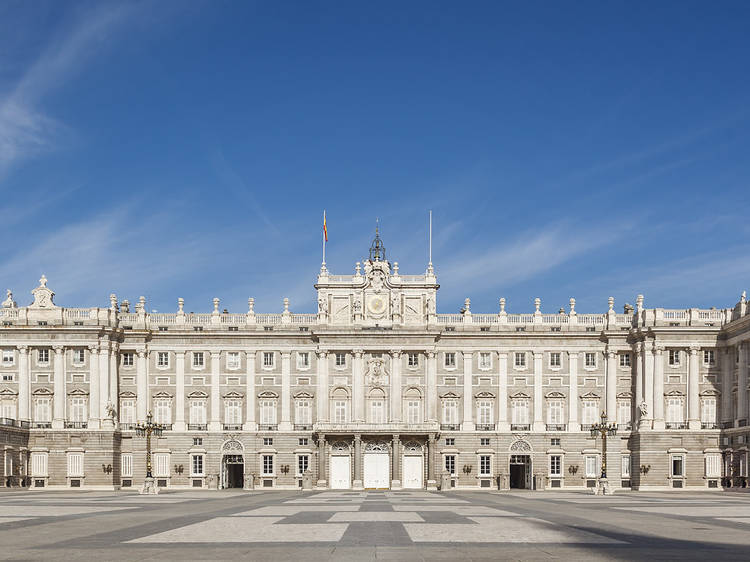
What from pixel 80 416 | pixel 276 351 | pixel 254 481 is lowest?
pixel 254 481

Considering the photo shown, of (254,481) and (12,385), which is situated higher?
(12,385)

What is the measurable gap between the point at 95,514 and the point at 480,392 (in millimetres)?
56083

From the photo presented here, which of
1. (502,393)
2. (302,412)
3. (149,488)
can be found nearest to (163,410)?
(302,412)

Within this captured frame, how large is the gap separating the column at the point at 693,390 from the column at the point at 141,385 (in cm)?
5123

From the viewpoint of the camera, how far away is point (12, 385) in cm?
8694

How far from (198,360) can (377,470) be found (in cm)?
2032

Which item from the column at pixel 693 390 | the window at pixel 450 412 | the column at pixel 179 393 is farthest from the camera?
the window at pixel 450 412

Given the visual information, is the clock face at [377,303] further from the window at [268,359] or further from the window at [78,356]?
the window at [78,356]

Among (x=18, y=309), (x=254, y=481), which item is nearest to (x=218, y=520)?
(x=254, y=481)

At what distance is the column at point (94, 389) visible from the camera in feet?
283

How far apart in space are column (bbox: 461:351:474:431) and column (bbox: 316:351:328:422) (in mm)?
13333

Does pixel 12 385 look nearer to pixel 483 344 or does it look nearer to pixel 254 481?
pixel 254 481

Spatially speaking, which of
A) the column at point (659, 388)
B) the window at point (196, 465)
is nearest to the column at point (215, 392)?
the window at point (196, 465)

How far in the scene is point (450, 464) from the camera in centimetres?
8806
